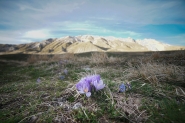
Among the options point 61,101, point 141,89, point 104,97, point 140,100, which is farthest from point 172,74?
point 61,101

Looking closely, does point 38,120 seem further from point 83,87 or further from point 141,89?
point 141,89

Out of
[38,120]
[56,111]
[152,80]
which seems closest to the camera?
[38,120]

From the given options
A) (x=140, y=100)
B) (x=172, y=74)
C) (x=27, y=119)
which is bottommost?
(x=27, y=119)

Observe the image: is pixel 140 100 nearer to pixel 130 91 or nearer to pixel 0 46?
pixel 130 91

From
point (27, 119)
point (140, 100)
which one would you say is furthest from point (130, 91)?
point (27, 119)

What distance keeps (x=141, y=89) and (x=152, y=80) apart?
58 cm

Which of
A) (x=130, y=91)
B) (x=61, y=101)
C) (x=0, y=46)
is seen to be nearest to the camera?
(x=61, y=101)

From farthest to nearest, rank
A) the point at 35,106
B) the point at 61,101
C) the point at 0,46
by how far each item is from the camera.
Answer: the point at 0,46, the point at 61,101, the point at 35,106

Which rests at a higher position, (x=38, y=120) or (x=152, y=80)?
(x=152, y=80)

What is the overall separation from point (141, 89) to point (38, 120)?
1.52 metres

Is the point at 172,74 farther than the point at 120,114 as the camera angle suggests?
Yes

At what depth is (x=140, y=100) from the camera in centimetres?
162

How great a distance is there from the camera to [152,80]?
2395 millimetres

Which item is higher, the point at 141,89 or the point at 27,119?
the point at 141,89
